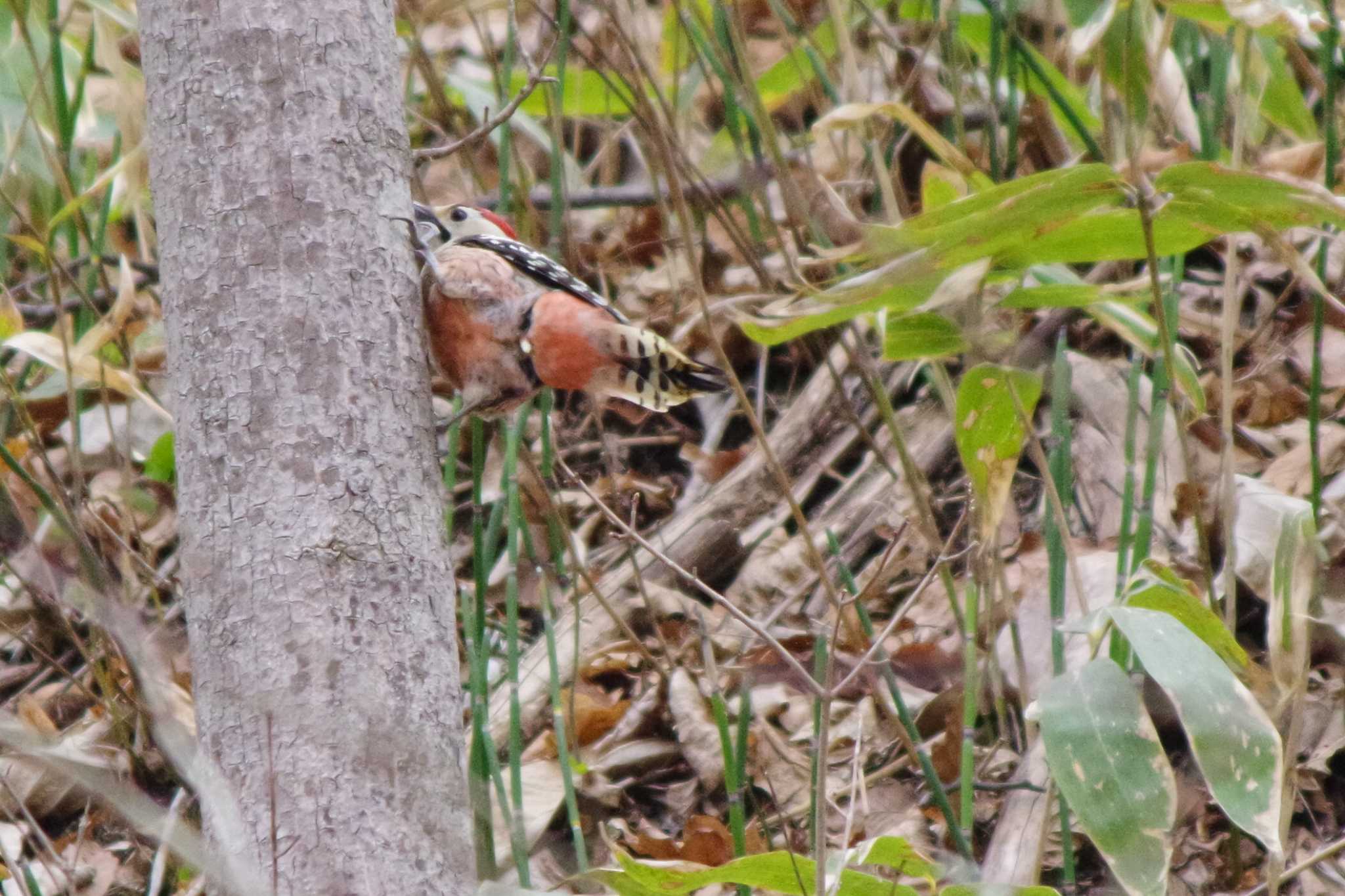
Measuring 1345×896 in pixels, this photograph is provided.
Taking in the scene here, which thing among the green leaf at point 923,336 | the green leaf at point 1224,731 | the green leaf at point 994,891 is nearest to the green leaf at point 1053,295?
the green leaf at point 923,336

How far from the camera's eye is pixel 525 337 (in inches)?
90.9

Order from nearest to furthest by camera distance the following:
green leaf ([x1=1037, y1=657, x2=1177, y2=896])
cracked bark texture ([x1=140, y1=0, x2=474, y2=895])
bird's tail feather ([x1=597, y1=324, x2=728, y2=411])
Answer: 1. cracked bark texture ([x1=140, y1=0, x2=474, y2=895])
2. green leaf ([x1=1037, y1=657, x2=1177, y2=896])
3. bird's tail feather ([x1=597, y1=324, x2=728, y2=411])

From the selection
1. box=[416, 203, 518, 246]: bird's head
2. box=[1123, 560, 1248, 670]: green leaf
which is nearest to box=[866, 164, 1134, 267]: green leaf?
box=[1123, 560, 1248, 670]: green leaf

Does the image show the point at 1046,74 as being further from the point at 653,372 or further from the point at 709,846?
the point at 709,846

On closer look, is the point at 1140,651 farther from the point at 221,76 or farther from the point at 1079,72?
the point at 1079,72

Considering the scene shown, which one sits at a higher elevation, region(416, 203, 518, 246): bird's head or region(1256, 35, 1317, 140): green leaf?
region(416, 203, 518, 246): bird's head

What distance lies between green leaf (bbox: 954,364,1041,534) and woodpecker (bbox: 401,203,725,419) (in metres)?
0.37

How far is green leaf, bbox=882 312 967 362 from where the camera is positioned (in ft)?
7.02

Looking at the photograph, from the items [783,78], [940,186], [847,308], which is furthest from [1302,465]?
[783,78]

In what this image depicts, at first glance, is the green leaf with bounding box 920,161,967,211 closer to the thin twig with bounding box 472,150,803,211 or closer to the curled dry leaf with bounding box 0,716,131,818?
the thin twig with bounding box 472,150,803,211

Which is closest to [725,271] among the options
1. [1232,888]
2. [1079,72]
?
[1079,72]

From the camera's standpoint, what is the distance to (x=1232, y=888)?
2301mm

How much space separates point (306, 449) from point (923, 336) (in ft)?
3.10

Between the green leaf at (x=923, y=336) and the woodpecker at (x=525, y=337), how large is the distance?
26 centimetres
